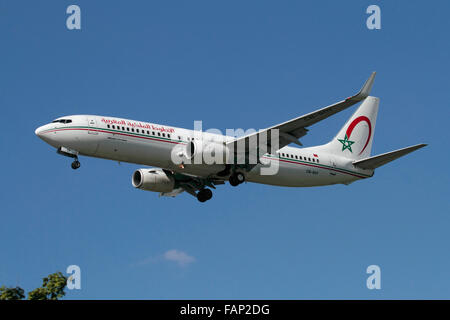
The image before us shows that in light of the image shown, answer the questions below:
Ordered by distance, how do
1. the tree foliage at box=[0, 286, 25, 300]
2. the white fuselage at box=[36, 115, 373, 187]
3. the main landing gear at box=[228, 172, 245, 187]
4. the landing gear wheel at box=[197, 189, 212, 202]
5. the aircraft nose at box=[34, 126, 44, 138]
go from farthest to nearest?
the landing gear wheel at box=[197, 189, 212, 202] < the main landing gear at box=[228, 172, 245, 187] < the aircraft nose at box=[34, 126, 44, 138] < the white fuselage at box=[36, 115, 373, 187] < the tree foliage at box=[0, 286, 25, 300]

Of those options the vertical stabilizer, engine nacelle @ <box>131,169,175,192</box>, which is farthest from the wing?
the vertical stabilizer

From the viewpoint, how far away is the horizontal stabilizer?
43.5m

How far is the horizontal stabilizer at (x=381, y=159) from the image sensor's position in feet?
143

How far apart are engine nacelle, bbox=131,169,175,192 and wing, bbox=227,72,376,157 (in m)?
5.91

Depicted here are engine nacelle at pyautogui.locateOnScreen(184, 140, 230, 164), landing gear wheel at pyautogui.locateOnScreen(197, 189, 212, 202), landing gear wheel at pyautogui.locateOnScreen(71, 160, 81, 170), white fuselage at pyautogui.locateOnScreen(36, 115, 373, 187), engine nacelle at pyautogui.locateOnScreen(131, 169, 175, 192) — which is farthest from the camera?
landing gear wheel at pyautogui.locateOnScreen(197, 189, 212, 202)

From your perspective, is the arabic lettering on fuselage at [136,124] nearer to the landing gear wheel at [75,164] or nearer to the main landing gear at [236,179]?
the landing gear wheel at [75,164]

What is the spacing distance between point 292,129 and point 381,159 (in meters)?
9.02

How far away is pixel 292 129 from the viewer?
41.3m

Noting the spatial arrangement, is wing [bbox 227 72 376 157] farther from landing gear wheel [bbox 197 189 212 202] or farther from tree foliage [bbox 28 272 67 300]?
tree foliage [bbox 28 272 67 300]

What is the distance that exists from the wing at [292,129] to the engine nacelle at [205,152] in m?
0.80

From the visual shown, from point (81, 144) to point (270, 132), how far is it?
1123 cm

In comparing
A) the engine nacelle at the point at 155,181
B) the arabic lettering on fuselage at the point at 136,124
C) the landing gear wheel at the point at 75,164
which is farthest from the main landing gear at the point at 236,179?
the landing gear wheel at the point at 75,164
